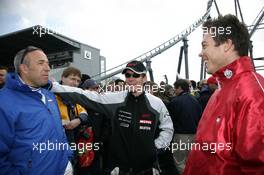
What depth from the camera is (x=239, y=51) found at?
204 cm

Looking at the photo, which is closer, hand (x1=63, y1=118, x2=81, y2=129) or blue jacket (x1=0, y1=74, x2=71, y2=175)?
blue jacket (x1=0, y1=74, x2=71, y2=175)

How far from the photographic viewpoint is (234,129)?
5.66 feet

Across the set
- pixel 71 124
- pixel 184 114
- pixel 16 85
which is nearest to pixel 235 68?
pixel 16 85

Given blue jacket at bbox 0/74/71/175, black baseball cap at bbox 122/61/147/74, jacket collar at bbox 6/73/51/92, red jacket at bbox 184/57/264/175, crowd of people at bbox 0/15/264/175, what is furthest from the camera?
black baseball cap at bbox 122/61/147/74

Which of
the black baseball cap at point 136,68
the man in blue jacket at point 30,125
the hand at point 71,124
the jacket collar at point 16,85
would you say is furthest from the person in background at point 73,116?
the black baseball cap at point 136,68

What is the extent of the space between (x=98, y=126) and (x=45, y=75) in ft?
4.79

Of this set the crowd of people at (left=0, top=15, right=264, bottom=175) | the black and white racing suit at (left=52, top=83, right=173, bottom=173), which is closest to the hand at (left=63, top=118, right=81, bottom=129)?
the crowd of people at (left=0, top=15, right=264, bottom=175)

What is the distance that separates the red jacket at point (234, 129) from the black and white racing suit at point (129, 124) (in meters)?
1.22

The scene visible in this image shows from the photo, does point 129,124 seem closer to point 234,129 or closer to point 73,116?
point 73,116

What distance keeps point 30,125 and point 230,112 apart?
166 cm

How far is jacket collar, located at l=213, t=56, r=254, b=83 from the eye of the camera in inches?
75.2

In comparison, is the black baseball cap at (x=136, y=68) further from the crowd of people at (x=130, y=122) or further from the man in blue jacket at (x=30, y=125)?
the man in blue jacket at (x=30, y=125)

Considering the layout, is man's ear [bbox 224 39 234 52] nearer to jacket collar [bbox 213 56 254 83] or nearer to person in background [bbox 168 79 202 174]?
jacket collar [bbox 213 56 254 83]

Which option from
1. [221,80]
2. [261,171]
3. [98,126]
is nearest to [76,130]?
[98,126]
